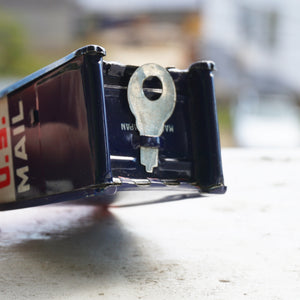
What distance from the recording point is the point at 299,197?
3076 millimetres

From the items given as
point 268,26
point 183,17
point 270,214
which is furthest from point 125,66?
point 183,17

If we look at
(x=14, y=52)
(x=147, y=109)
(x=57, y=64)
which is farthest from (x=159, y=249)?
(x=14, y=52)

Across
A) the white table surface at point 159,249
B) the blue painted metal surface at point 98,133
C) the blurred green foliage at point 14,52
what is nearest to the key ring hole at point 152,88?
the blue painted metal surface at point 98,133

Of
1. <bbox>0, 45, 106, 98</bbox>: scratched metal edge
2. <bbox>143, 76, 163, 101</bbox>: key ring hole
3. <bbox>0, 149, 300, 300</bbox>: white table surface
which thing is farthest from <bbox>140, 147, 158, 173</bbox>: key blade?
<bbox>0, 45, 106, 98</bbox>: scratched metal edge

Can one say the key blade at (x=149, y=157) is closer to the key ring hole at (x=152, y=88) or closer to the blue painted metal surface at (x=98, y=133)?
the blue painted metal surface at (x=98, y=133)

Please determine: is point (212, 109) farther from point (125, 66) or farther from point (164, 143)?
point (125, 66)

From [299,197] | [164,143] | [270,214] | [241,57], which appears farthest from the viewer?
[241,57]

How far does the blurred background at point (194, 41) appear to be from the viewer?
17.5 m

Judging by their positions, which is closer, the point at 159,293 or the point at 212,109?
the point at 159,293

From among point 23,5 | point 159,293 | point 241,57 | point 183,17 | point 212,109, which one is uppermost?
point 23,5

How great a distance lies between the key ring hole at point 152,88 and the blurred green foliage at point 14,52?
63.3 ft

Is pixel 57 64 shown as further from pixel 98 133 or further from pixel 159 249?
pixel 159 249

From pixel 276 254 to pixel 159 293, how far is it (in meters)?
0.65

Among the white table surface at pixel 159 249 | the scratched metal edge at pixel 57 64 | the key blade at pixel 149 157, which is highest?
the scratched metal edge at pixel 57 64
